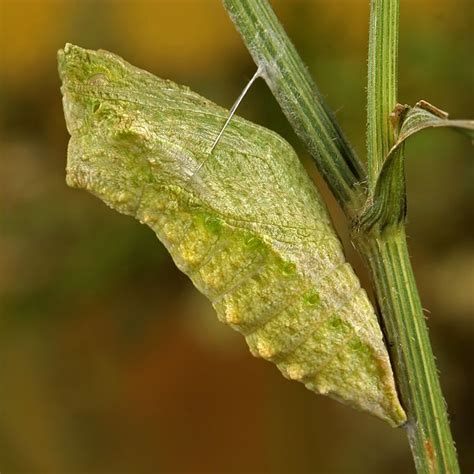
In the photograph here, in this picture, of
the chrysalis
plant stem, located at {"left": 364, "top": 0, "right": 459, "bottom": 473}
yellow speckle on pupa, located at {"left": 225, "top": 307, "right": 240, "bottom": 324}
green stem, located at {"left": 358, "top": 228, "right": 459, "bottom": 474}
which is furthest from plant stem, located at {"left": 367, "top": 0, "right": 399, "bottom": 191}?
yellow speckle on pupa, located at {"left": 225, "top": 307, "right": 240, "bottom": 324}

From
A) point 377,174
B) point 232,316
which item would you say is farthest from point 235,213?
point 377,174

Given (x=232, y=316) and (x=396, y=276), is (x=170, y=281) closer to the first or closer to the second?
(x=232, y=316)

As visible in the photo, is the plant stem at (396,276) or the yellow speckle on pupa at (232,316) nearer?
the plant stem at (396,276)

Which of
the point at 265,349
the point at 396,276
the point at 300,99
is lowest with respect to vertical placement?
the point at 265,349

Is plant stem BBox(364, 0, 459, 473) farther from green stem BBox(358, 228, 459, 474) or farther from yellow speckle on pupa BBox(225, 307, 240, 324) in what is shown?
yellow speckle on pupa BBox(225, 307, 240, 324)

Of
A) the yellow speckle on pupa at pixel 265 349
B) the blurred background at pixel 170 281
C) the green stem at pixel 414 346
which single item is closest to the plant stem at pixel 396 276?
the green stem at pixel 414 346

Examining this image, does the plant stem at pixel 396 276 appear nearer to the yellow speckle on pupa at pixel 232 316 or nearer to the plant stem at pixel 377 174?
the plant stem at pixel 377 174
